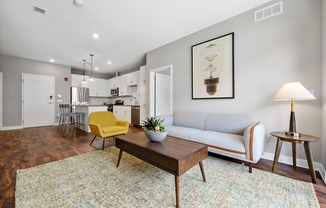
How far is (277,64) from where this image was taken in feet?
7.38

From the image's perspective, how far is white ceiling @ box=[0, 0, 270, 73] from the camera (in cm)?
234

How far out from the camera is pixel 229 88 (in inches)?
109

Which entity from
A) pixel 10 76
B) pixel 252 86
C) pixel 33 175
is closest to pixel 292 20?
pixel 252 86

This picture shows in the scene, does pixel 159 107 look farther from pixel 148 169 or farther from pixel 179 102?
pixel 148 169

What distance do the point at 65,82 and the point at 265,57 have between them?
23.5 feet

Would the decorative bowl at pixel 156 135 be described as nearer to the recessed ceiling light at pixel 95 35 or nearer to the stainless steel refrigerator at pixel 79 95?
the recessed ceiling light at pixel 95 35

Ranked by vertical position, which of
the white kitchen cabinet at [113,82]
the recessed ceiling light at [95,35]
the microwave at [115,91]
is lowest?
the microwave at [115,91]

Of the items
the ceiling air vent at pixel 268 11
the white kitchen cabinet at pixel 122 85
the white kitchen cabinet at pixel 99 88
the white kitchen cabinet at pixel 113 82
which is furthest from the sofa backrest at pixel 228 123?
the white kitchen cabinet at pixel 99 88

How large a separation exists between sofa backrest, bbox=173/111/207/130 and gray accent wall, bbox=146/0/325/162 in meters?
0.32

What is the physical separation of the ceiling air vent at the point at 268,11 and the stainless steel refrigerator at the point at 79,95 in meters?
6.91

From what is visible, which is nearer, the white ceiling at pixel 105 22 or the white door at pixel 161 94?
the white ceiling at pixel 105 22

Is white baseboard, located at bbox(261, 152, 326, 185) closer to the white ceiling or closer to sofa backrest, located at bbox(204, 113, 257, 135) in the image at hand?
sofa backrest, located at bbox(204, 113, 257, 135)

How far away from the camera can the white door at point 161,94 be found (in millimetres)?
4582

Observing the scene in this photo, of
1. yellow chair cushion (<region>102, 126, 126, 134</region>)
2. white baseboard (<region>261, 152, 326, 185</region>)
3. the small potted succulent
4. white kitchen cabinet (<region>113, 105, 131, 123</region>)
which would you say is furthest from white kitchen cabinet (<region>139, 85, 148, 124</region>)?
white baseboard (<region>261, 152, 326, 185</region>)
